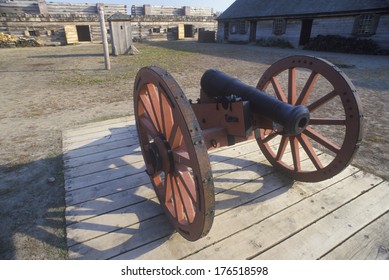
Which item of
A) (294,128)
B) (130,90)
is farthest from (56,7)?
(294,128)

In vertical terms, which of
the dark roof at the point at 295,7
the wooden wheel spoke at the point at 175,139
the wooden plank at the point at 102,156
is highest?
the dark roof at the point at 295,7

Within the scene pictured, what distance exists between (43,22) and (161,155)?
2265cm

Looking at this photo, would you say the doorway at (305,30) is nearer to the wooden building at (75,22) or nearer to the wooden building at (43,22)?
the wooden building at (75,22)

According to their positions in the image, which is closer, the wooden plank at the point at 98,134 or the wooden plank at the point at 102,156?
the wooden plank at the point at 102,156

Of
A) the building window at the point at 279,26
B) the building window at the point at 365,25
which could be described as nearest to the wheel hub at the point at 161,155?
the building window at the point at 365,25

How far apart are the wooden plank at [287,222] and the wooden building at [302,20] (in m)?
14.9

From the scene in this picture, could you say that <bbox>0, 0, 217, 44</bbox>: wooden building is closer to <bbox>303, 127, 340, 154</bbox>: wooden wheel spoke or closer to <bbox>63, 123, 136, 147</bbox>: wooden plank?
<bbox>63, 123, 136, 147</bbox>: wooden plank

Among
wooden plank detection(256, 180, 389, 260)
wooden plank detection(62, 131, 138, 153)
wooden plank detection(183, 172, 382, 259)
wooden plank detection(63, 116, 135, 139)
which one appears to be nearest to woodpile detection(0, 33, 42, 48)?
wooden plank detection(63, 116, 135, 139)

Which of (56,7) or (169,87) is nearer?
(169,87)

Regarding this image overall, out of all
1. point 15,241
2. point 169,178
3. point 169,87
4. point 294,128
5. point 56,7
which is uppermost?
point 56,7

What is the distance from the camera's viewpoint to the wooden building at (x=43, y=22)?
18.6 meters
